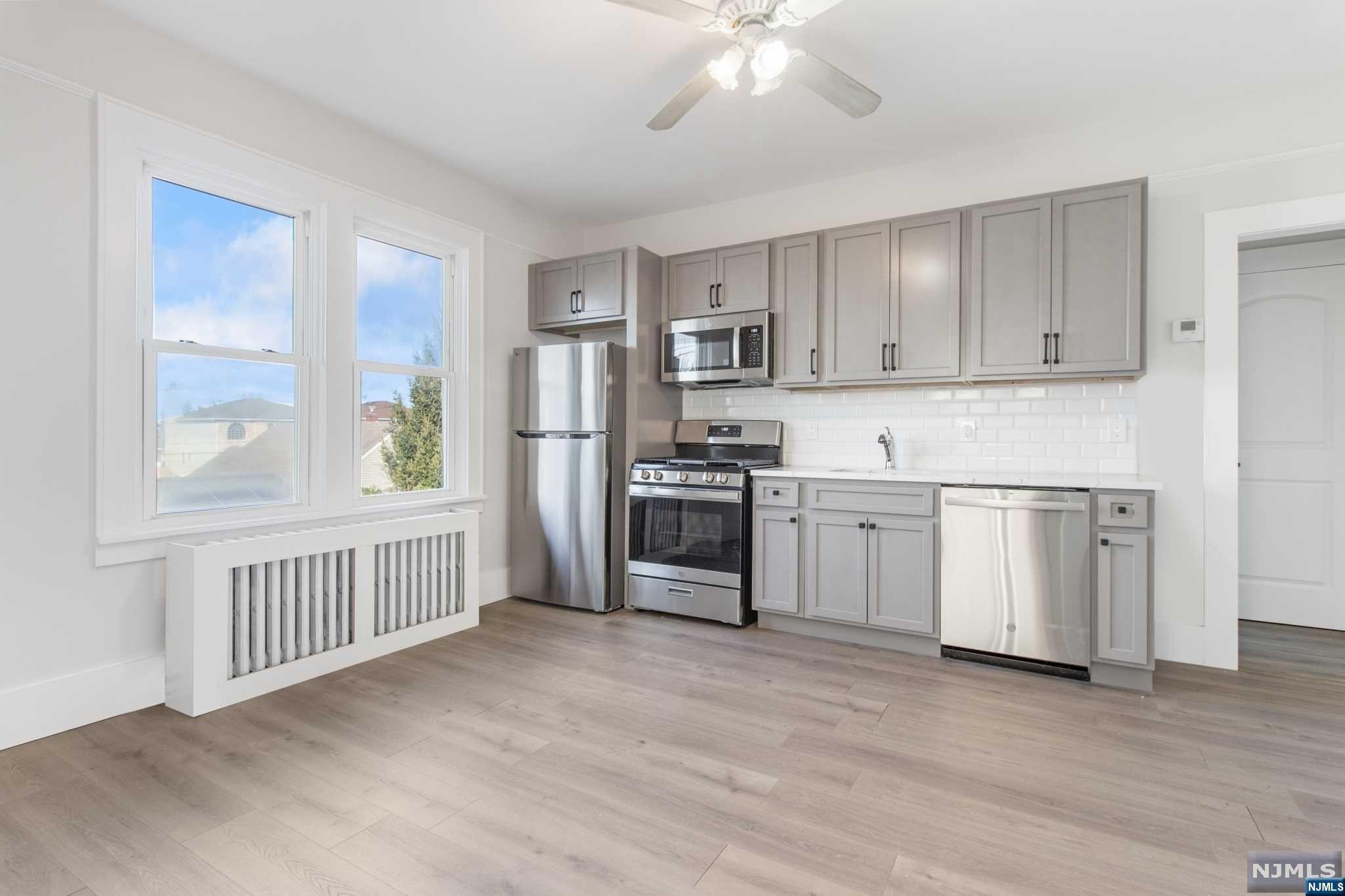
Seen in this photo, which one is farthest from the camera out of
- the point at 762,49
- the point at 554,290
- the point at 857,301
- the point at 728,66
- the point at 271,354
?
the point at 554,290

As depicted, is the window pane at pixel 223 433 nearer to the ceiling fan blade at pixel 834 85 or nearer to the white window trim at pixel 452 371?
the white window trim at pixel 452 371

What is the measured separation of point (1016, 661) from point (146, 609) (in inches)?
151

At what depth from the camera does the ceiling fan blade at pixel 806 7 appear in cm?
202

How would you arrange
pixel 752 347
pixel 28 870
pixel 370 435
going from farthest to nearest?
1. pixel 752 347
2. pixel 370 435
3. pixel 28 870

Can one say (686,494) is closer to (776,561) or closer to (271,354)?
(776,561)

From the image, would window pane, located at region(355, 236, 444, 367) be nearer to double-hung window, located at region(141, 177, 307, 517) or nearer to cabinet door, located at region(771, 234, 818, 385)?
double-hung window, located at region(141, 177, 307, 517)

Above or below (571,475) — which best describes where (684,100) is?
above

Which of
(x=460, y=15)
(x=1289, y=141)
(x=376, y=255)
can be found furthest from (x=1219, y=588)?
(x=376, y=255)

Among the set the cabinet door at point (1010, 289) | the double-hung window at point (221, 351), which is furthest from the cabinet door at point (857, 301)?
the double-hung window at point (221, 351)

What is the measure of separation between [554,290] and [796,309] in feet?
5.71

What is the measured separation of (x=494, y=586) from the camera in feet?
13.9

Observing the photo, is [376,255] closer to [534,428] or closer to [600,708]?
[534,428]

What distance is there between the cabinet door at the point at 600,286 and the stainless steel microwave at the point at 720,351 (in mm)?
405

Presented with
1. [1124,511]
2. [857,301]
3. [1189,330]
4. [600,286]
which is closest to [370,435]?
[600,286]
